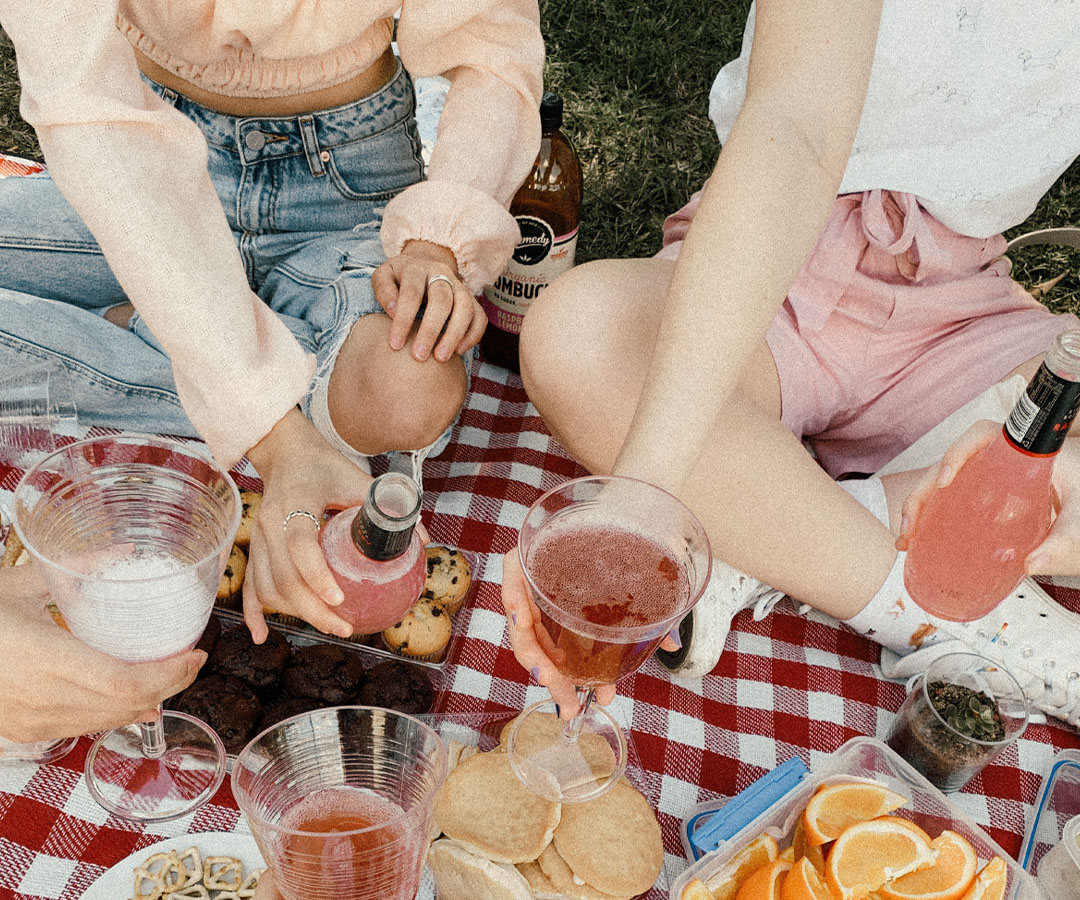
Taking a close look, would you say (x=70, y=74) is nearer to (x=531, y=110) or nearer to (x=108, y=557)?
(x=108, y=557)

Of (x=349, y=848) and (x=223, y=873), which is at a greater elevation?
(x=349, y=848)

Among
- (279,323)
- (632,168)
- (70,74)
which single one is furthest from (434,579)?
(632,168)

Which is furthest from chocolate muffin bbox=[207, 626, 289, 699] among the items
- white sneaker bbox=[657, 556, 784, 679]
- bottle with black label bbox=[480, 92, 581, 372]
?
bottle with black label bbox=[480, 92, 581, 372]

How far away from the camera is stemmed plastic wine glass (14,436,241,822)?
975 millimetres

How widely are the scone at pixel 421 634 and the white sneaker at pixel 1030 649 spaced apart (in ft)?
2.36

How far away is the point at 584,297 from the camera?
1.62 m

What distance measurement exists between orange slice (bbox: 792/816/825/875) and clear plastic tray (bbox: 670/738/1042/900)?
0.02 metres

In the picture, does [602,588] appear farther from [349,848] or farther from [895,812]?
[895,812]

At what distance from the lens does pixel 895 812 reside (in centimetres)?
123

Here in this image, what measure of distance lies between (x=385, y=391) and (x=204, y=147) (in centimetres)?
44

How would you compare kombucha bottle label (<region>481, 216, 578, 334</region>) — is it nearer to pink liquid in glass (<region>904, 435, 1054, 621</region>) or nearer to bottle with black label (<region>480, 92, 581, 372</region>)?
bottle with black label (<region>480, 92, 581, 372</region>)

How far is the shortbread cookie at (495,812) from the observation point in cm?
117

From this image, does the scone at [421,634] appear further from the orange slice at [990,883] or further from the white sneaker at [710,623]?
the orange slice at [990,883]

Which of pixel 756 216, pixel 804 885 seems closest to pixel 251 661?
pixel 804 885
